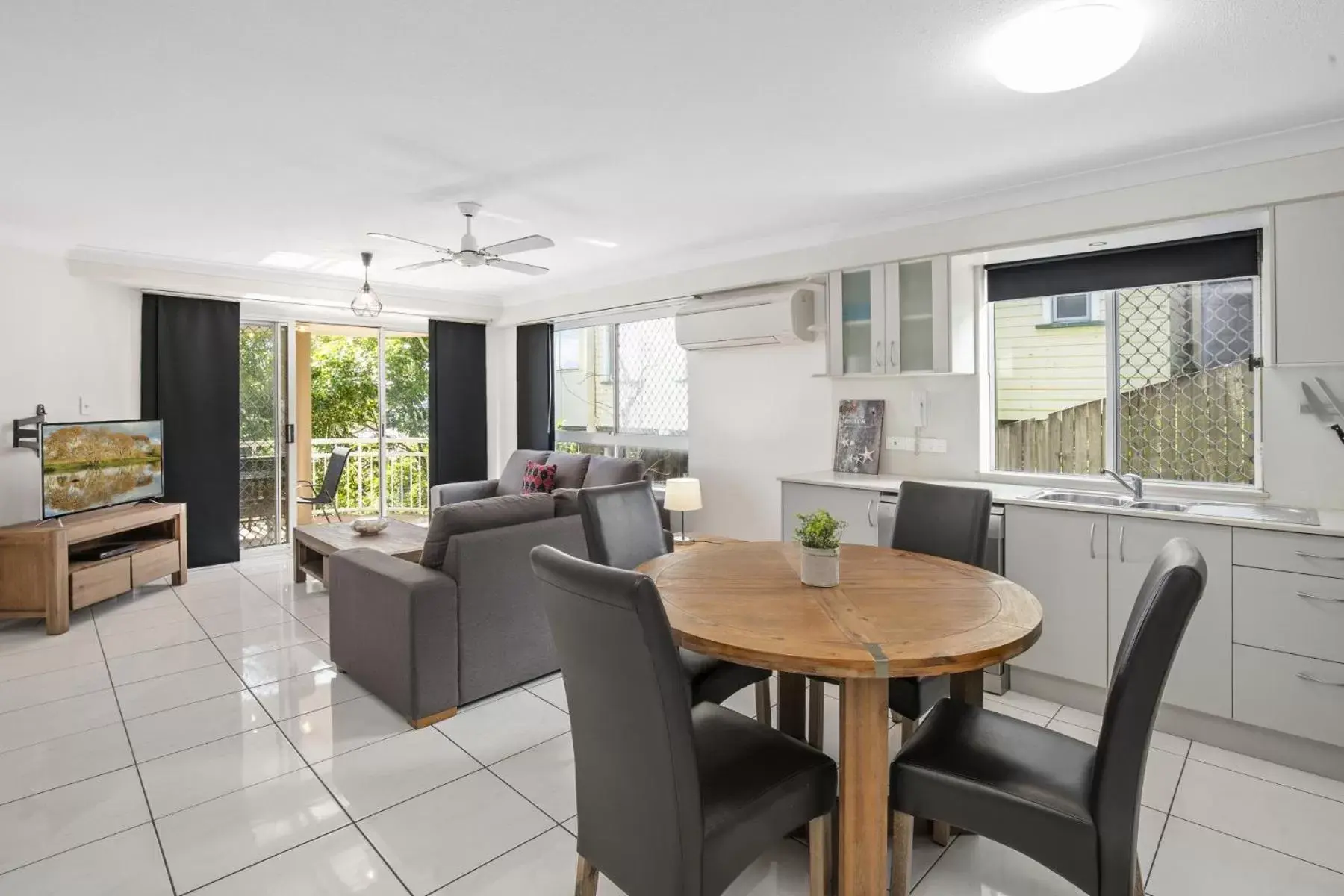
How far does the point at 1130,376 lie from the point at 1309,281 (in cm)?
89

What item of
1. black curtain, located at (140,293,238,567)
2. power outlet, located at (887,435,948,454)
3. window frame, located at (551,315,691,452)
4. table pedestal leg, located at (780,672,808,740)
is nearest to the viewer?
table pedestal leg, located at (780,672,808,740)

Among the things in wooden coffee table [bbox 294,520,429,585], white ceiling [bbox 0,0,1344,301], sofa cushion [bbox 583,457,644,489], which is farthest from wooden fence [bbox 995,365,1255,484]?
wooden coffee table [bbox 294,520,429,585]

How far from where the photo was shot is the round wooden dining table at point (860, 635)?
1493 millimetres

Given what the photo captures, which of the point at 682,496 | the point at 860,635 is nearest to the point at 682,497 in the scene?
the point at 682,496

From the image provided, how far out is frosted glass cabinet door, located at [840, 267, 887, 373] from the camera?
3.83m

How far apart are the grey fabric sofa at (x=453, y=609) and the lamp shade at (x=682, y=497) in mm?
1453

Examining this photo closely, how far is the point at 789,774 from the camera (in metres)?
1.57

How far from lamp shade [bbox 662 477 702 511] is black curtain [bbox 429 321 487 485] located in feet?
9.98

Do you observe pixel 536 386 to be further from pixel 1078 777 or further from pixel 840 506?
pixel 1078 777

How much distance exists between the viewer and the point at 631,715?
1394 mm

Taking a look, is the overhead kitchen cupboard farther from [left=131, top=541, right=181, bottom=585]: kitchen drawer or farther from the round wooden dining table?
[left=131, top=541, right=181, bottom=585]: kitchen drawer

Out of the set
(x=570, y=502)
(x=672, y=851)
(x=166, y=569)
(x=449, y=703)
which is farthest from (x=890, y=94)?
(x=166, y=569)

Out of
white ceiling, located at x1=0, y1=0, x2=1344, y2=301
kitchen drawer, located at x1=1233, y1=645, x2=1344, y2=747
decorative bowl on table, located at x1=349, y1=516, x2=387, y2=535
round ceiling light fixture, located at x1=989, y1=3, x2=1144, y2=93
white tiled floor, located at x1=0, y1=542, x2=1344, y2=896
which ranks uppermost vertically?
white ceiling, located at x1=0, y1=0, x2=1344, y2=301

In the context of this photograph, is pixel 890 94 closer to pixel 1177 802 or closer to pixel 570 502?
pixel 570 502
